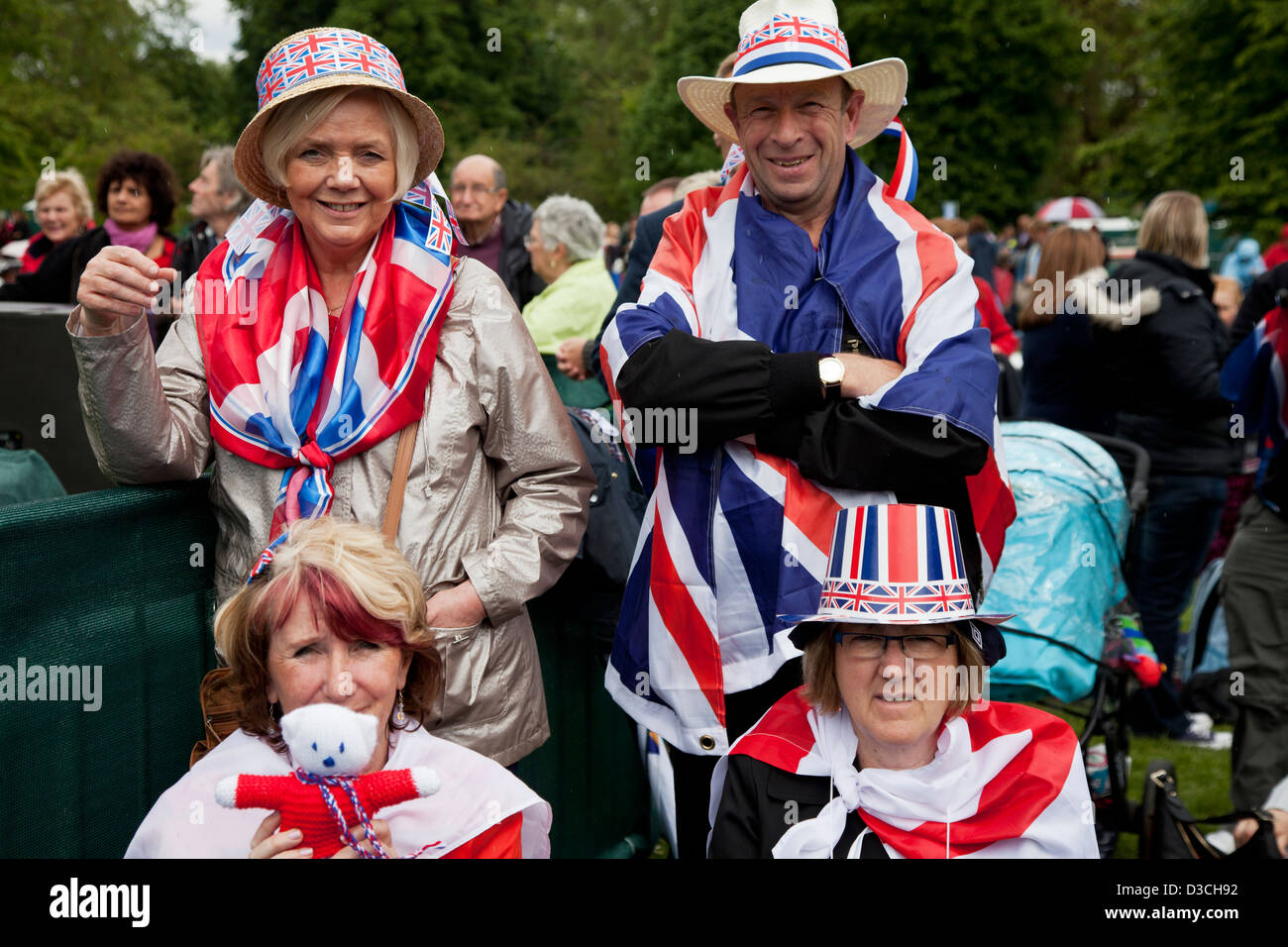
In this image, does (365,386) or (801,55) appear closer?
(365,386)

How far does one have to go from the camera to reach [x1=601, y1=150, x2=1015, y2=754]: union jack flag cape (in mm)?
2713

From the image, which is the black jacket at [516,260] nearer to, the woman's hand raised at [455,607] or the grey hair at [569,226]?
the grey hair at [569,226]

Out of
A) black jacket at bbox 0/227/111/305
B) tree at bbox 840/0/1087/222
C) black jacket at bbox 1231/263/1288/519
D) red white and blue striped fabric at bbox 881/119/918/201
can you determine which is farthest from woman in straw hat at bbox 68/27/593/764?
tree at bbox 840/0/1087/222

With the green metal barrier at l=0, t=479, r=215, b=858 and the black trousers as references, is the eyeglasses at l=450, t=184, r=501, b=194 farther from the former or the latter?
the black trousers

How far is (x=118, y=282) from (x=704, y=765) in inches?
61.9

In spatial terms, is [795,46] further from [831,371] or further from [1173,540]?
[1173,540]

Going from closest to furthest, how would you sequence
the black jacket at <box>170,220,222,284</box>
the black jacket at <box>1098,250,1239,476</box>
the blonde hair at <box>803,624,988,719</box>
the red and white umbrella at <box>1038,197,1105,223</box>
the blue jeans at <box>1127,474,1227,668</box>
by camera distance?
the blonde hair at <box>803,624,988,719</box> < the black jacket at <box>1098,250,1239,476</box> < the blue jeans at <box>1127,474,1227,668</box> < the black jacket at <box>170,220,222,284</box> < the red and white umbrella at <box>1038,197,1105,223</box>

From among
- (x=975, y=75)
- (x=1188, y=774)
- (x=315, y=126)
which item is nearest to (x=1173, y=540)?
(x=1188, y=774)

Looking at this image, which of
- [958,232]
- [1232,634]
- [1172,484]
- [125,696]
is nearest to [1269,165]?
[958,232]

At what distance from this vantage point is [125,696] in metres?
2.75

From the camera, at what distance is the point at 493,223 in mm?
7324

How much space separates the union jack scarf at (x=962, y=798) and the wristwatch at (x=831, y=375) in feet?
2.20

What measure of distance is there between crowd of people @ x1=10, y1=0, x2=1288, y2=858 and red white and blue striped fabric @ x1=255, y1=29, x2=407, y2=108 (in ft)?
0.04
